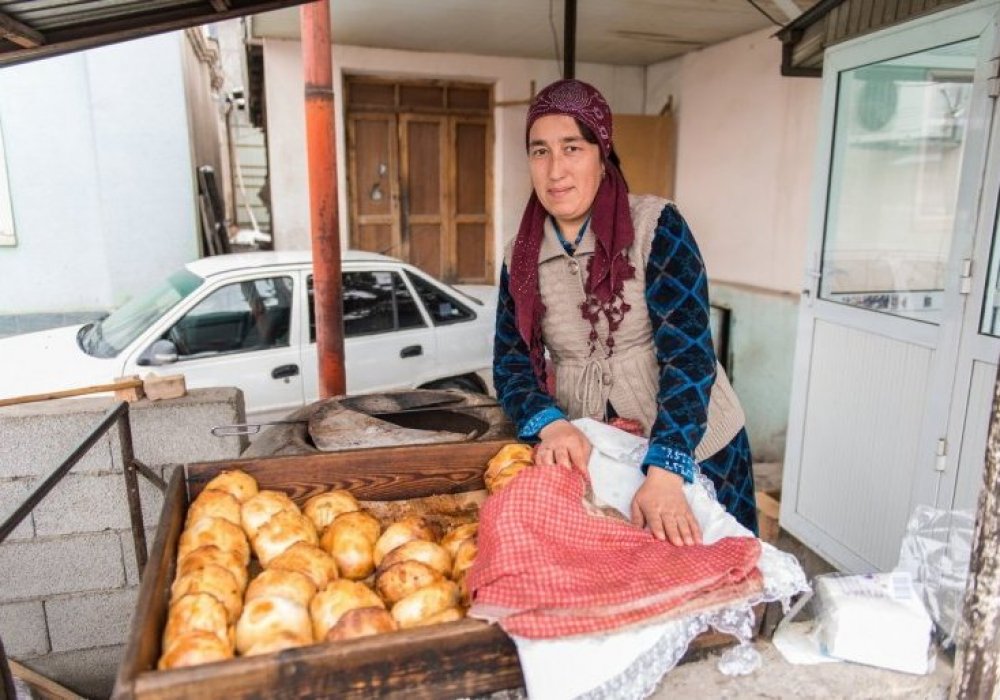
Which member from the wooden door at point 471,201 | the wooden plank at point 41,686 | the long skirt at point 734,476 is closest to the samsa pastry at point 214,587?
the long skirt at point 734,476

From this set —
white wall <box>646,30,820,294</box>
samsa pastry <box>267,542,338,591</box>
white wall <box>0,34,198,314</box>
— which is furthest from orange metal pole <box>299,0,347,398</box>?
white wall <box>0,34,198,314</box>

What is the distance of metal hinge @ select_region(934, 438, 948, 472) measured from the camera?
2.87 meters

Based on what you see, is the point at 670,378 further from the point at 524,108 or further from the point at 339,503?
the point at 524,108

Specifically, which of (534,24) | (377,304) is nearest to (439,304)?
(377,304)

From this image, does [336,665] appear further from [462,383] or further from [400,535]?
Result: [462,383]

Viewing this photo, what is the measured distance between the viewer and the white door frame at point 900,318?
2.72m

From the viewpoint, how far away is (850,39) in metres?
3.36

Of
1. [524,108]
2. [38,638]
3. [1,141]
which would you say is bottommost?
[38,638]

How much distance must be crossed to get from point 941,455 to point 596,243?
79.7 inches

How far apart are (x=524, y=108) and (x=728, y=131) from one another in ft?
7.52

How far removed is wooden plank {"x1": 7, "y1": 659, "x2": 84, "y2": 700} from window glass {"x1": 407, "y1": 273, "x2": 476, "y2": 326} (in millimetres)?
3220

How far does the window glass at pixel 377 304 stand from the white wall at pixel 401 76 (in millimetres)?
2568

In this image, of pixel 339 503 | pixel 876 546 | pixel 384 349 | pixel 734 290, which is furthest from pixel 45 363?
pixel 734 290

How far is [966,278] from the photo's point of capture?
9.05 feet
